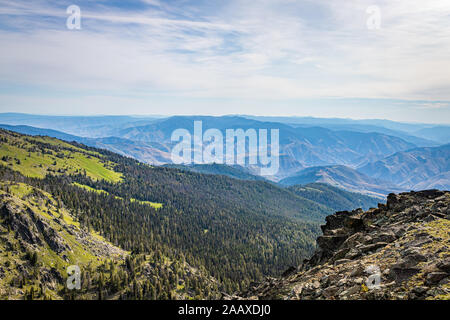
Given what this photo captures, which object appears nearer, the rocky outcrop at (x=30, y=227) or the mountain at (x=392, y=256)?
the mountain at (x=392, y=256)

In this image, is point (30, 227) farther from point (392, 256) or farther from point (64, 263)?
point (392, 256)

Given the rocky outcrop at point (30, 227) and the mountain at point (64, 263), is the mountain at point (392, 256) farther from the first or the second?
the rocky outcrop at point (30, 227)

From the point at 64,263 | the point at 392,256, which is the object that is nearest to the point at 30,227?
the point at 64,263

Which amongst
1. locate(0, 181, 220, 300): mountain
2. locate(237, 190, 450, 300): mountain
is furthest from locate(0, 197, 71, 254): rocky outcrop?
locate(237, 190, 450, 300): mountain

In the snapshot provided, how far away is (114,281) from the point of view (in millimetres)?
102375

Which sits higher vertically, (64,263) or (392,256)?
(392,256)

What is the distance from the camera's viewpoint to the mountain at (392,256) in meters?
19.4

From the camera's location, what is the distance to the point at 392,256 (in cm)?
2511

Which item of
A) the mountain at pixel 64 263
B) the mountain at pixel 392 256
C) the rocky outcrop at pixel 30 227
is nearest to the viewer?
the mountain at pixel 392 256

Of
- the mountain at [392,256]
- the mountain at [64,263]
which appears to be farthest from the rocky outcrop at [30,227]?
the mountain at [392,256]

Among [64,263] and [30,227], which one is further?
[64,263]
